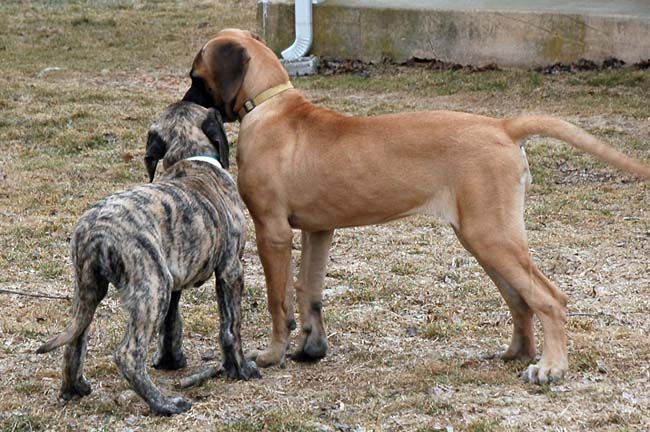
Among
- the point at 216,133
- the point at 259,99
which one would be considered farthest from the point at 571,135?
the point at 216,133

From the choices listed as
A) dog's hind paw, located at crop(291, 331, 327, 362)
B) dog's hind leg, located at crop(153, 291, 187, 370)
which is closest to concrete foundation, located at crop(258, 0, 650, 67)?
dog's hind paw, located at crop(291, 331, 327, 362)

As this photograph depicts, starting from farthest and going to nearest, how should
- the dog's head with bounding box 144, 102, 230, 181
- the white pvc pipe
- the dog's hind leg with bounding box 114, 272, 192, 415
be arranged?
1. the white pvc pipe
2. the dog's head with bounding box 144, 102, 230, 181
3. the dog's hind leg with bounding box 114, 272, 192, 415

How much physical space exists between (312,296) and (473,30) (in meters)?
8.52

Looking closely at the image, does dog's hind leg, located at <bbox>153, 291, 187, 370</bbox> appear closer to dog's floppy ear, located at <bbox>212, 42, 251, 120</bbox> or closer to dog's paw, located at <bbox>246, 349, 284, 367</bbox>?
Answer: dog's paw, located at <bbox>246, 349, 284, 367</bbox>

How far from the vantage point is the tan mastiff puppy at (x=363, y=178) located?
224 inches

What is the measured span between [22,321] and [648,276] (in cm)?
400

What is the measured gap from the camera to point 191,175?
588cm

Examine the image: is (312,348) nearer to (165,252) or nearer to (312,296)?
(312,296)

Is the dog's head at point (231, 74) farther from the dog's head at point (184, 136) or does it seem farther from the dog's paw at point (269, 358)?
the dog's paw at point (269, 358)

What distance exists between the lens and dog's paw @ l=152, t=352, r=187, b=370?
6176mm

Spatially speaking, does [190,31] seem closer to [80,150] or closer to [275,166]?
[80,150]

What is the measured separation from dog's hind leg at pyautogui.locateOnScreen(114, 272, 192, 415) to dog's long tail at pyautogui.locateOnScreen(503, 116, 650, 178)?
1877 mm

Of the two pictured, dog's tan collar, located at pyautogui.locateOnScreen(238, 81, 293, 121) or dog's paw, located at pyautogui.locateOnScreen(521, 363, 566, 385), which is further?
dog's tan collar, located at pyautogui.locateOnScreen(238, 81, 293, 121)

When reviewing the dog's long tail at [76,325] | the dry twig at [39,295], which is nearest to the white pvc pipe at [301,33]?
the dry twig at [39,295]
